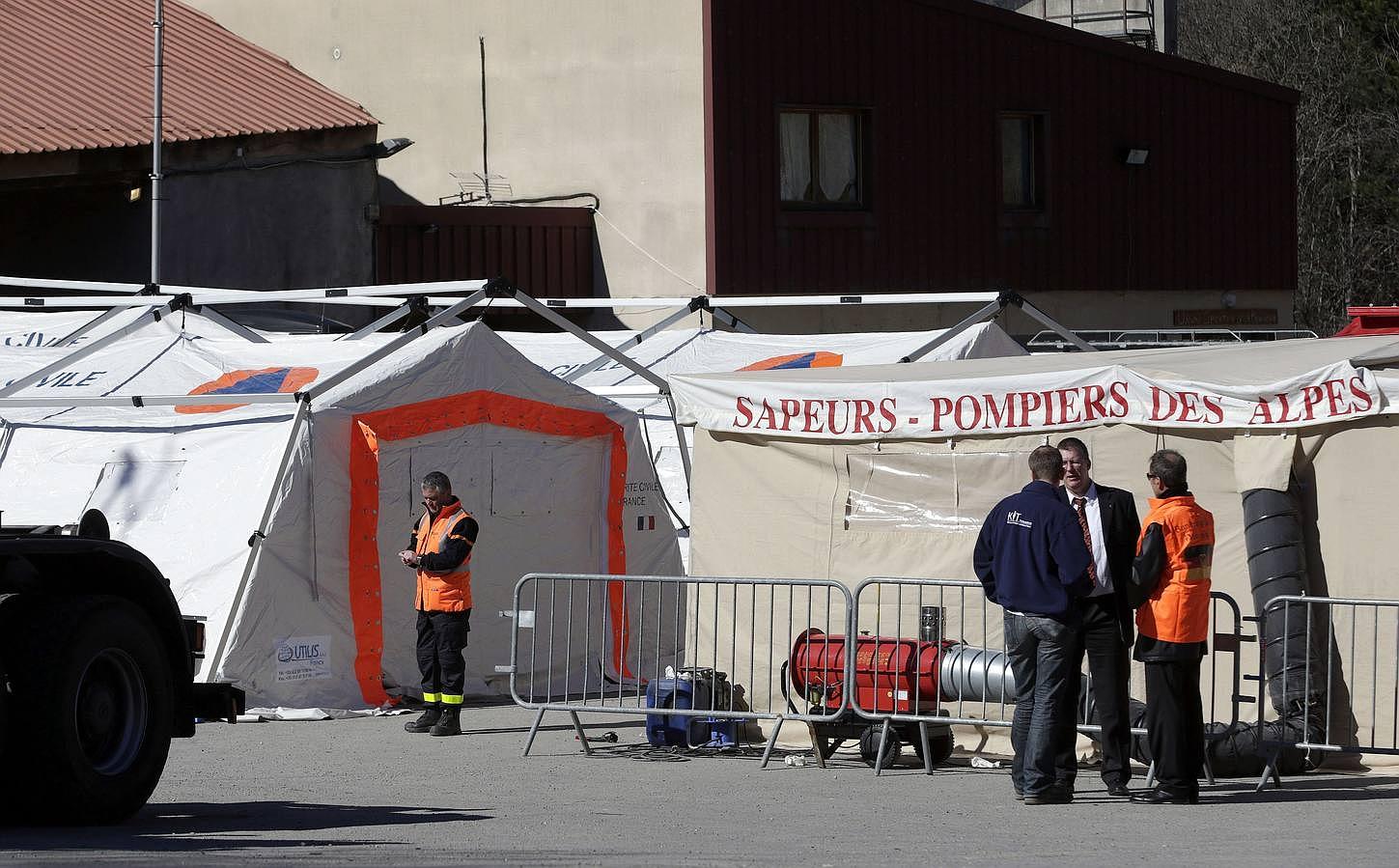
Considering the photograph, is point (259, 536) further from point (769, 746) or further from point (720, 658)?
point (769, 746)

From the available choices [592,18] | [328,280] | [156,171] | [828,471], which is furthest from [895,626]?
[592,18]

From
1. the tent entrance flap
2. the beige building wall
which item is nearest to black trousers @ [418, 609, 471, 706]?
the tent entrance flap

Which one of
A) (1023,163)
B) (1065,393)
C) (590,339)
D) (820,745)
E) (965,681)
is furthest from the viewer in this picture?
(1023,163)

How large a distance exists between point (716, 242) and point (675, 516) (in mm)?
10024

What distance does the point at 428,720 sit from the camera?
43.2 ft

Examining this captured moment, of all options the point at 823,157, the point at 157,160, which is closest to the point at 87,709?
the point at 157,160

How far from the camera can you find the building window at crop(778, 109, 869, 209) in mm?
28219

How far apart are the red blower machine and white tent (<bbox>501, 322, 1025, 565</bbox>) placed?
558 cm

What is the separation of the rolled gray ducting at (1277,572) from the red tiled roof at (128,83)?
1664 cm

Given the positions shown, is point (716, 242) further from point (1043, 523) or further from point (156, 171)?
point (1043, 523)

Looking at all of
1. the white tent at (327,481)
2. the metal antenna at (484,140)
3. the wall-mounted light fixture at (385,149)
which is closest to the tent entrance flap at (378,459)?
the white tent at (327,481)

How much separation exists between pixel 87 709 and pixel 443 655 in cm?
475

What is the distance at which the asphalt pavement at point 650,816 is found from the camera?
314 inches

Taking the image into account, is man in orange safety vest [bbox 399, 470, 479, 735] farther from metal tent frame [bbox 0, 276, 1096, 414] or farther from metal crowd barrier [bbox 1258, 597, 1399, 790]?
metal crowd barrier [bbox 1258, 597, 1399, 790]
